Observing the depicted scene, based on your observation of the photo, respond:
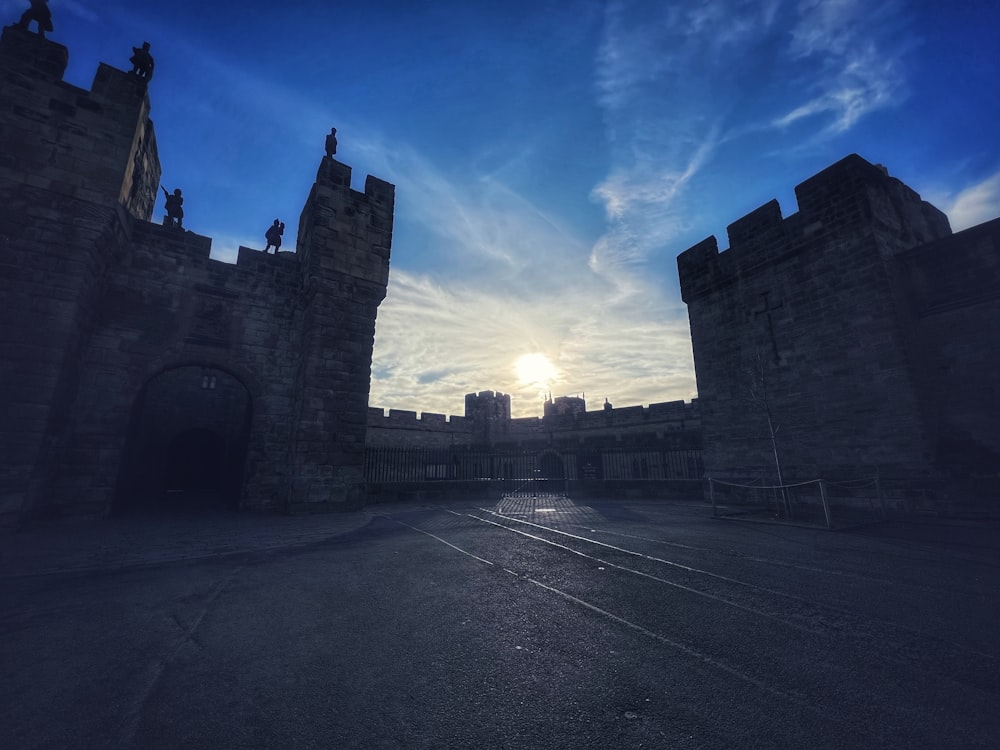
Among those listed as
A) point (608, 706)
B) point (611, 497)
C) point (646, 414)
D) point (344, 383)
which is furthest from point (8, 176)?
point (646, 414)

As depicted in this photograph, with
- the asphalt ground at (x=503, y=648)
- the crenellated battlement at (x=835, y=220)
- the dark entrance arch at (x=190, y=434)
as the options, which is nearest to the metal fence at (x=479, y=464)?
the dark entrance arch at (x=190, y=434)

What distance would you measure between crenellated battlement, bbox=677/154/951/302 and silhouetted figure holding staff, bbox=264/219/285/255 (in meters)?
Answer: 14.6

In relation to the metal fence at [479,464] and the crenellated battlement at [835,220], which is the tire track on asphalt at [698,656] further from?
the crenellated battlement at [835,220]

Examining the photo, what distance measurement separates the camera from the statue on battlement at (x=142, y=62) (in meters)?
9.84

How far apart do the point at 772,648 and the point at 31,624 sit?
574 cm

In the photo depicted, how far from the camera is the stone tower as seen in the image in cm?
831

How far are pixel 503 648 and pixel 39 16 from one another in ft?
50.6

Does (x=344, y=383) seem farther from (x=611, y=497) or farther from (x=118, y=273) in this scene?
(x=611, y=497)

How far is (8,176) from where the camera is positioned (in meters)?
7.87

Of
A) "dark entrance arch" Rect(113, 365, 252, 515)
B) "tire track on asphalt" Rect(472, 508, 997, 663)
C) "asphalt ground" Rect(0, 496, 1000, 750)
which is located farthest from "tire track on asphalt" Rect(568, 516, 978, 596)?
"dark entrance arch" Rect(113, 365, 252, 515)

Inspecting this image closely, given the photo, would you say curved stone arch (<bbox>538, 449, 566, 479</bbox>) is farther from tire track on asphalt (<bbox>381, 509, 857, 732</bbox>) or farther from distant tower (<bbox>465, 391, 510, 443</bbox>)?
tire track on asphalt (<bbox>381, 509, 857, 732</bbox>)

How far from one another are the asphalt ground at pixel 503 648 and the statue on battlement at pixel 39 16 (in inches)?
442

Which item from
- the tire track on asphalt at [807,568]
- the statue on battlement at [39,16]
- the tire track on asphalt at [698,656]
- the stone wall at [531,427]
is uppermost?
the statue on battlement at [39,16]

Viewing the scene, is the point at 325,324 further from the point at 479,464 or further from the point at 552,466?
the point at 552,466
